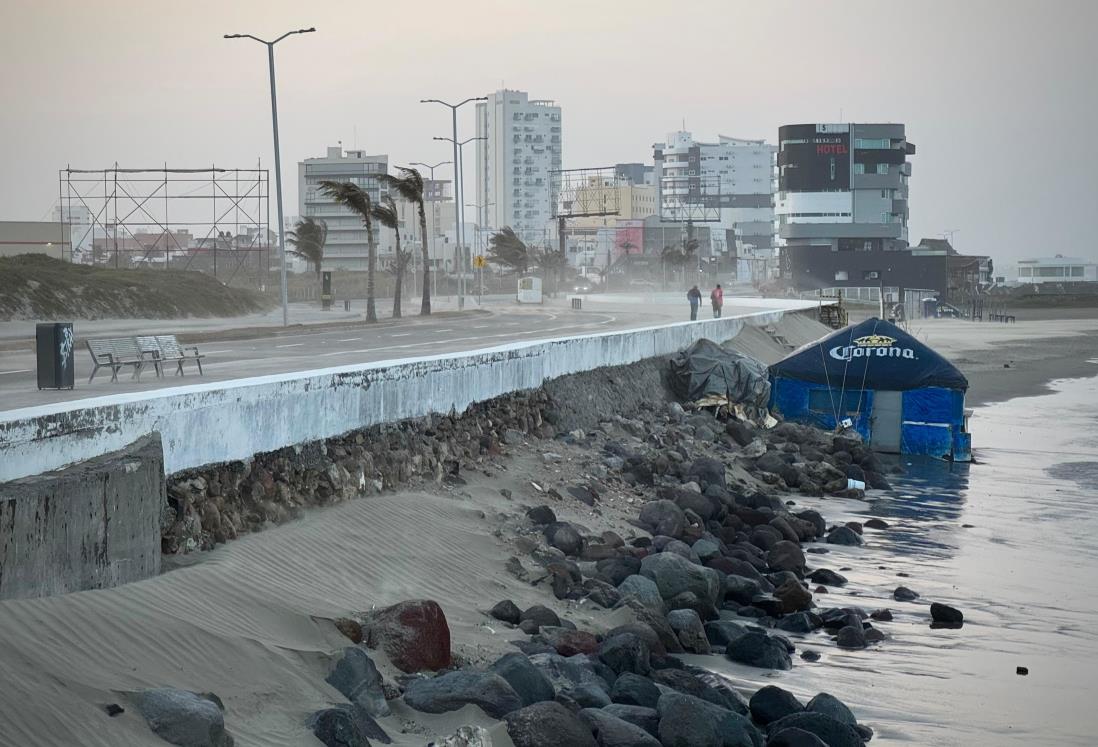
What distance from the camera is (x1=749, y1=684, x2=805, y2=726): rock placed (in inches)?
372

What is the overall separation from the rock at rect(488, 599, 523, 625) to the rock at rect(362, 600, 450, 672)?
1.37 m

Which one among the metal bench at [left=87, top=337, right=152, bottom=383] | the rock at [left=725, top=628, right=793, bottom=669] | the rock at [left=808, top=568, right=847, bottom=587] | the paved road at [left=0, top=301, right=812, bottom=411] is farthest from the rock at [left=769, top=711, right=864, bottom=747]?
the metal bench at [left=87, top=337, right=152, bottom=383]

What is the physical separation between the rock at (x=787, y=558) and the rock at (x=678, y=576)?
93.4 inches

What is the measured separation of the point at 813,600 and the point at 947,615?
4.40 feet

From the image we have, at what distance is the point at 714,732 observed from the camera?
28.3 feet

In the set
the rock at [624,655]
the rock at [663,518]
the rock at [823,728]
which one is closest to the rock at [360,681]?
the rock at [624,655]

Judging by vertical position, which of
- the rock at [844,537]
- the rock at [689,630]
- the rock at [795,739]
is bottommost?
the rock at [844,537]

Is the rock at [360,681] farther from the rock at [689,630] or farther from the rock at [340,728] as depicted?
the rock at [689,630]

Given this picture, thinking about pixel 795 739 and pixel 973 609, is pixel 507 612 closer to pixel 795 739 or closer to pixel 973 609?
pixel 795 739

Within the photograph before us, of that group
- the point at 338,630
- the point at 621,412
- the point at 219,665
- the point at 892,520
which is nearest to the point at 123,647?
the point at 219,665

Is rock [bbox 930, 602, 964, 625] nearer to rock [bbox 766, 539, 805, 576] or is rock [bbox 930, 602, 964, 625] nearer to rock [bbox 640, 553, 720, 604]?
rock [bbox 766, 539, 805, 576]

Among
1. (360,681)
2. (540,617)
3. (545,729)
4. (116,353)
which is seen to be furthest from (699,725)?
(116,353)

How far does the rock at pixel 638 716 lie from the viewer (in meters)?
8.70

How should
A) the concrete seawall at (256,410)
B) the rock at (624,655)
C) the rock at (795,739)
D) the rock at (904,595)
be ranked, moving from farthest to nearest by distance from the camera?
1. the rock at (904,595)
2. the rock at (624,655)
3. the concrete seawall at (256,410)
4. the rock at (795,739)
